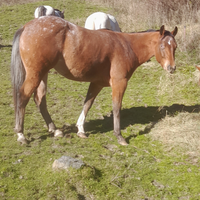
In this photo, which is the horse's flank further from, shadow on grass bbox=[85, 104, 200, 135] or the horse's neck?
shadow on grass bbox=[85, 104, 200, 135]

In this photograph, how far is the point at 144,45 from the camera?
5102 mm

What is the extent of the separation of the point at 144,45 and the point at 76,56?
57.4 inches

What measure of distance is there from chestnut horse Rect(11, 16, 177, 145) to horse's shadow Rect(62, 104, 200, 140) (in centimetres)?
39

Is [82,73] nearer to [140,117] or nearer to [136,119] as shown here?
[136,119]

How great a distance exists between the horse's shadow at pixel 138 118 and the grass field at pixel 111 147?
0.02 m

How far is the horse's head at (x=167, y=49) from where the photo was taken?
15.7 ft

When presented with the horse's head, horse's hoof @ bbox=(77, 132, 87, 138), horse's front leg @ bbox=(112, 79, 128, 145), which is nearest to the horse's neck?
the horse's head

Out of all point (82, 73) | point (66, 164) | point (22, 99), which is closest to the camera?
point (66, 164)

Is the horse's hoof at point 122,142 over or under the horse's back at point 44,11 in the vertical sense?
under

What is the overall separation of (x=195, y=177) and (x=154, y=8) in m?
10.2

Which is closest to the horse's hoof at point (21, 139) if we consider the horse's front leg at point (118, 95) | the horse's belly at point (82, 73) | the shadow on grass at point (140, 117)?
the horse's belly at point (82, 73)

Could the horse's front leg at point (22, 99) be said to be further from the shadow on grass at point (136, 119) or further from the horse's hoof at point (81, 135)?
the horse's hoof at point (81, 135)

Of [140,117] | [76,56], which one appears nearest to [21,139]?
[76,56]

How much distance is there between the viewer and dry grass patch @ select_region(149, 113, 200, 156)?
4704mm
